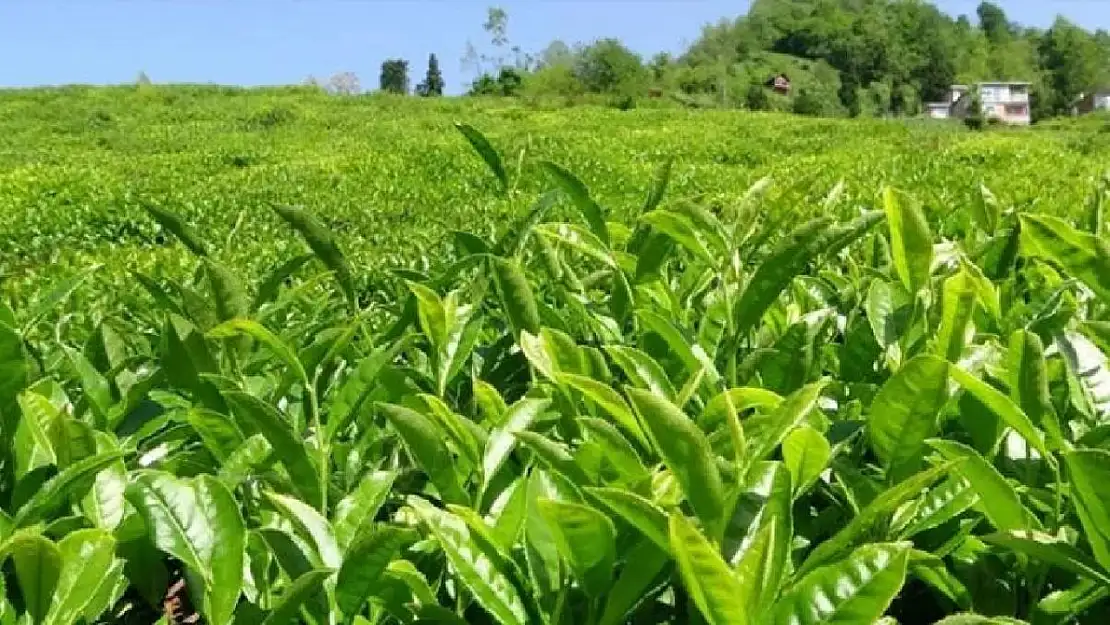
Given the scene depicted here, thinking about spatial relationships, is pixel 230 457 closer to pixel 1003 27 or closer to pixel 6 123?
pixel 6 123

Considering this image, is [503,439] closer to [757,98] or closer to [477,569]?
[477,569]

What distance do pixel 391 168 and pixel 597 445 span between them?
9.54 metres

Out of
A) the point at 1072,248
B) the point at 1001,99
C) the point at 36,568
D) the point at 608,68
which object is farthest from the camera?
the point at 1001,99

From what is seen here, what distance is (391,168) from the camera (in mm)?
10133

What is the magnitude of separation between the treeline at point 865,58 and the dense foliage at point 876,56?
88 mm

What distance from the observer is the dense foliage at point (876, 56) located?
79125mm

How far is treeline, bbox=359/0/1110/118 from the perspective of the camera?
69.8 meters

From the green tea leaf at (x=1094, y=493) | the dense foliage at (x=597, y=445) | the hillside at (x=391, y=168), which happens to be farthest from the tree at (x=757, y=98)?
the green tea leaf at (x=1094, y=493)

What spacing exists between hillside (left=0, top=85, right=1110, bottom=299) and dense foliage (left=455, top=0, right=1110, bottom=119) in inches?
1958

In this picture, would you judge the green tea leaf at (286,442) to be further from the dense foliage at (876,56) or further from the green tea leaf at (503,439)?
the dense foliage at (876,56)

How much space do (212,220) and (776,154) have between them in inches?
281

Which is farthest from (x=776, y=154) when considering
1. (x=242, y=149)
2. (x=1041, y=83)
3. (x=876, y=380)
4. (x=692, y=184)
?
(x=1041, y=83)

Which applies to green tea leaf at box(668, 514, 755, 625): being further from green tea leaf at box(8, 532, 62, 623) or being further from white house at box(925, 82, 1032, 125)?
white house at box(925, 82, 1032, 125)

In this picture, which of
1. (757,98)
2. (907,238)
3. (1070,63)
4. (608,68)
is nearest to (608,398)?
(907,238)
